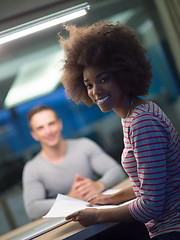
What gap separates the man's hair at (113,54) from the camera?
0.98 metres

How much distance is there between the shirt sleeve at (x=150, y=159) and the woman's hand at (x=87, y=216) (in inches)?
8.4

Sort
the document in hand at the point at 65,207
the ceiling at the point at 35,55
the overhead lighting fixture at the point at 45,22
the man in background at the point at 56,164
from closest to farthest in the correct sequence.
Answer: the document in hand at the point at 65,207, the overhead lighting fixture at the point at 45,22, the man in background at the point at 56,164, the ceiling at the point at 35,55

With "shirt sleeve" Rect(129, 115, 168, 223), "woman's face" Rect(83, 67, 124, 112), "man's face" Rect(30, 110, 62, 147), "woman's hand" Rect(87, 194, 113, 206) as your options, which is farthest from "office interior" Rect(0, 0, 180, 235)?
"shirt sleeve" Rect(129, 115, 168, 223)

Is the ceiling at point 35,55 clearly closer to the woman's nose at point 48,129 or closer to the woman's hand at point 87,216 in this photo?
the woman's nose at point 48,129

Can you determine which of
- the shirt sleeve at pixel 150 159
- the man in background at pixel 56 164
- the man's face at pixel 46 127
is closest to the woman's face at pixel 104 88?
the shirt sleeve at pixel 150 159

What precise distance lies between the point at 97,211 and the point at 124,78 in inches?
19.9

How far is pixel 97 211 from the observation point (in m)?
1.05

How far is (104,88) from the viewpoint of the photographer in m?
0.99

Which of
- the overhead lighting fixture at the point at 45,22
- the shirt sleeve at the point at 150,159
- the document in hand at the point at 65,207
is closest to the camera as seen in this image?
the shirt sleeve at the point at 150,159

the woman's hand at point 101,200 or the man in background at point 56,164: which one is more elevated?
the man in background at point 56,164

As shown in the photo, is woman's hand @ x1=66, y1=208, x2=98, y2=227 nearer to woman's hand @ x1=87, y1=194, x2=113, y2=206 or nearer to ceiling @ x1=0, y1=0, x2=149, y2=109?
woman's hand @ x1=87, y1=194, x2=113, y2=206

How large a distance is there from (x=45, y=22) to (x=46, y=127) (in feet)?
3.20

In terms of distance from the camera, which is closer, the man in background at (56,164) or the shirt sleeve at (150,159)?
the shirt sleeve at (150,159)

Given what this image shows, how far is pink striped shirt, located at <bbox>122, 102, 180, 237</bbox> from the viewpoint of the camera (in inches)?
35.0
